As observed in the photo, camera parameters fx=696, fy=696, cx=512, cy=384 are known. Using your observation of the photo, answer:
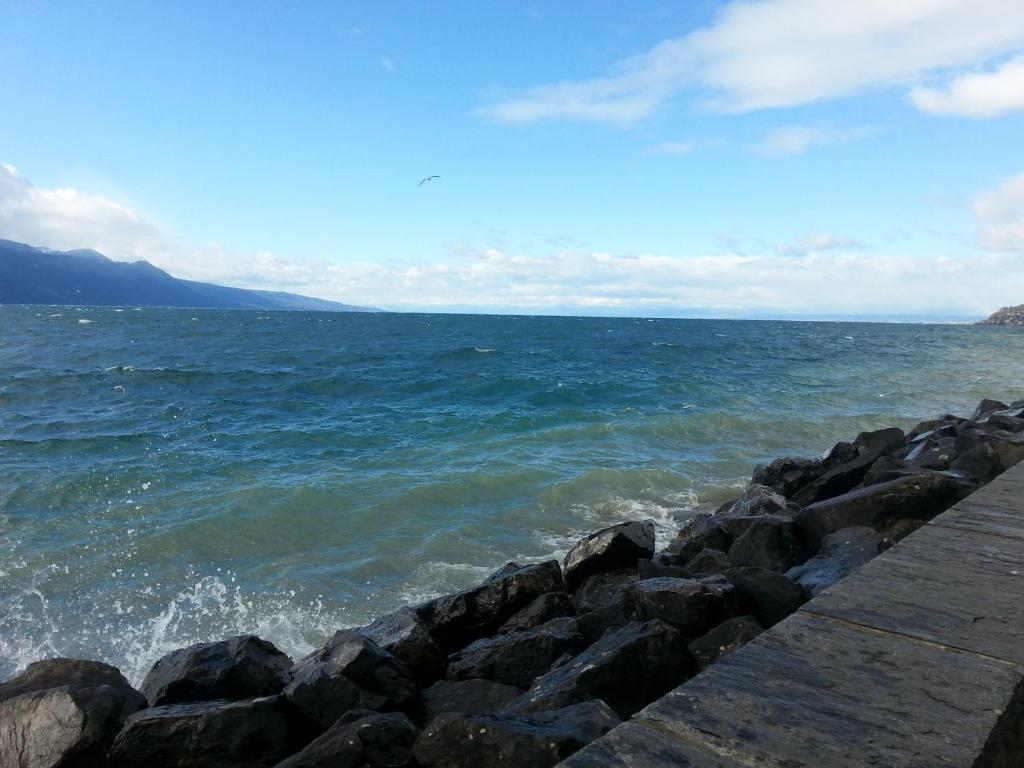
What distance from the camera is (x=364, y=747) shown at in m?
3.03

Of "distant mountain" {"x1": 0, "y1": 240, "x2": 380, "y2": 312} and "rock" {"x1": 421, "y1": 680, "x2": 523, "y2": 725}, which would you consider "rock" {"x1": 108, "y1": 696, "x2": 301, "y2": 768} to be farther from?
"distant mountain" {"x1": 0, "y1": 240, "x2": 380, "y2": 312}

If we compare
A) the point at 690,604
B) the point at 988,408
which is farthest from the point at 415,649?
the point at 988,408

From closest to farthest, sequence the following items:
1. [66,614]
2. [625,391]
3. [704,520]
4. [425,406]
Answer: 1. [66,614]
2. [704,520]
3. [425,406]
4. [625,391]

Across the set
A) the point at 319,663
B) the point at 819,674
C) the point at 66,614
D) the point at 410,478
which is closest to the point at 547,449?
the point at 410,478

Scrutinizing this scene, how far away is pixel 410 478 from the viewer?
11578 mm

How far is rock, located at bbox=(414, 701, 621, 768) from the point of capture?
2654mm

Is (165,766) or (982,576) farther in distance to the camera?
(165,766)

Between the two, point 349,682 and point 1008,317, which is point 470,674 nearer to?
point 349,682

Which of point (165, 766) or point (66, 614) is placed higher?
point (165, 766)

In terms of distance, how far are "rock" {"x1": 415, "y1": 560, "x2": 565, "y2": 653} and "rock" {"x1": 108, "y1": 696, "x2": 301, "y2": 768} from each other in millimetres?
1814

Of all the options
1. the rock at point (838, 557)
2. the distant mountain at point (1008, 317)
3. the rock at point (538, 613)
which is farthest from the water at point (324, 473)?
the distant mountain at point (1008, 317)

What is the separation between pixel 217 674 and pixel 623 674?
2445 mm

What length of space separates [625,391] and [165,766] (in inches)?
796

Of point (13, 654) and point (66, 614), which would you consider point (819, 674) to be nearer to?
point (13, 654)
